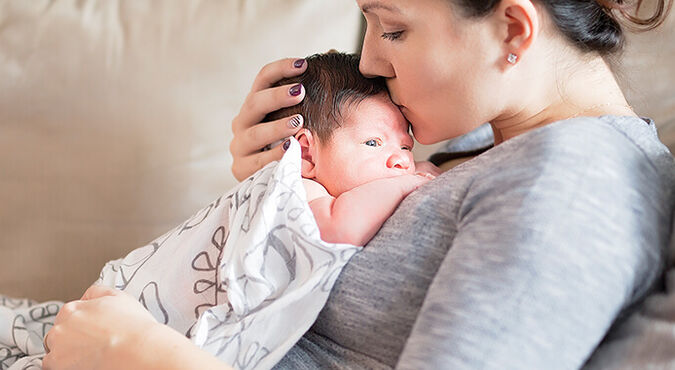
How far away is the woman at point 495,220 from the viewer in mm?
714

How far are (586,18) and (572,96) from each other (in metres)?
0.11

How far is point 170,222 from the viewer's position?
1.57 meters

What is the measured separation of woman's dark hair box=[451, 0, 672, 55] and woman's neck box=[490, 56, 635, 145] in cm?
3

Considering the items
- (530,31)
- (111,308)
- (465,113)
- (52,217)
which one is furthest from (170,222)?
(530,31)

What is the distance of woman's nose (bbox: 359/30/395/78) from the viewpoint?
42.2 inches

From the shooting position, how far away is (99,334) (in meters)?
0.91

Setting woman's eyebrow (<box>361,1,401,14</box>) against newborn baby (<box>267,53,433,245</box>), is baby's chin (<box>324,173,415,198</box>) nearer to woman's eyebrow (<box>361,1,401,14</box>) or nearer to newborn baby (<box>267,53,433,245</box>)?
newborn baby (<box>267,53,433,245</box>)

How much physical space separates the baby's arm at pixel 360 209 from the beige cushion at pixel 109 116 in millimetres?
611

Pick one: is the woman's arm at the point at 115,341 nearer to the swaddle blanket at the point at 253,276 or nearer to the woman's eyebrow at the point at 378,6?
the swaddle blanket at the point at 253,276

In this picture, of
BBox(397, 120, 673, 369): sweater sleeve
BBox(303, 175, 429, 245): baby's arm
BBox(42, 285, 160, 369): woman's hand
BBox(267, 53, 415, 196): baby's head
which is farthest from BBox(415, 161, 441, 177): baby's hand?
BBox(42, 285, 160, 369): woman's hand

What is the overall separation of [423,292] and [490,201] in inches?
6.0

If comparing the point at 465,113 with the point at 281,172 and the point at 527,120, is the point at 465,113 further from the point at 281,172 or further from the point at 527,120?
the point at 281,172

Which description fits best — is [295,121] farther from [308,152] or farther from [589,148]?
[589,148]

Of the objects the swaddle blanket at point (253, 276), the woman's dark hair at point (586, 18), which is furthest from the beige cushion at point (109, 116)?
the woman's dark hair at point (586, 18)
